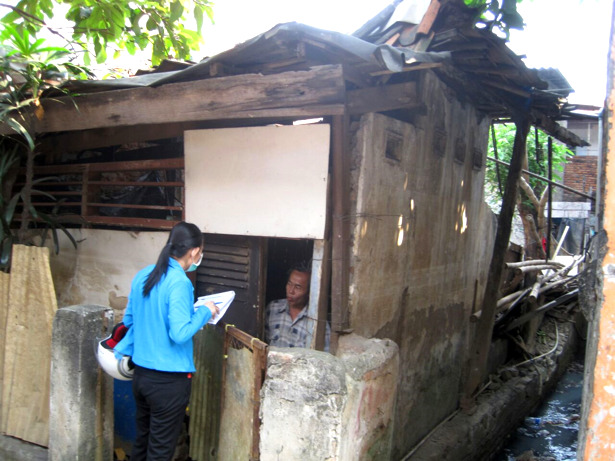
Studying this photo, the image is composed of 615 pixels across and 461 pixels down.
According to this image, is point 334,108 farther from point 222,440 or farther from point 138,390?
point 222,440

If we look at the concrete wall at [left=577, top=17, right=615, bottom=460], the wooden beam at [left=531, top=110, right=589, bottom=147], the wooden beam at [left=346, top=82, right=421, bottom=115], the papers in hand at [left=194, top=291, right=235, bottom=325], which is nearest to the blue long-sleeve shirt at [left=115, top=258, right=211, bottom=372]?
the papers in hand at [left=194, top=291, right=235, bottom=325]

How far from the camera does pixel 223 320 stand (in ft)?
14.7

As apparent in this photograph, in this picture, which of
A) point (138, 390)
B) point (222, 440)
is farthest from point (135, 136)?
point (222, 440)

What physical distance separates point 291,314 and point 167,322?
1624 millimetres

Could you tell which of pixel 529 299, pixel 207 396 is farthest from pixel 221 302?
pixel 529 299

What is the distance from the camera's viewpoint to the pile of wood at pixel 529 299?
25.9ft

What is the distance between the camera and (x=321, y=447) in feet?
8.97

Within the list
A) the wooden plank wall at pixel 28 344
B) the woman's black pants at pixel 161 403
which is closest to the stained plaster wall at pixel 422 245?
the woman's black pants at pixel 161 403

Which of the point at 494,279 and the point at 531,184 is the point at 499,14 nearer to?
the point at 494,279

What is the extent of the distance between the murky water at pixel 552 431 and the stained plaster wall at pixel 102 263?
536cm

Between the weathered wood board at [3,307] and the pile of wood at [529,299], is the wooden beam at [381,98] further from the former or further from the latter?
the pile of wood at [529,299]

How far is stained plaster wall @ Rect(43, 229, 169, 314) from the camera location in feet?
15.5

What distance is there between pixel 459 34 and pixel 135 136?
2.93 m

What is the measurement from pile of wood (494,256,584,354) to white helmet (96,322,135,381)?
5652mm
